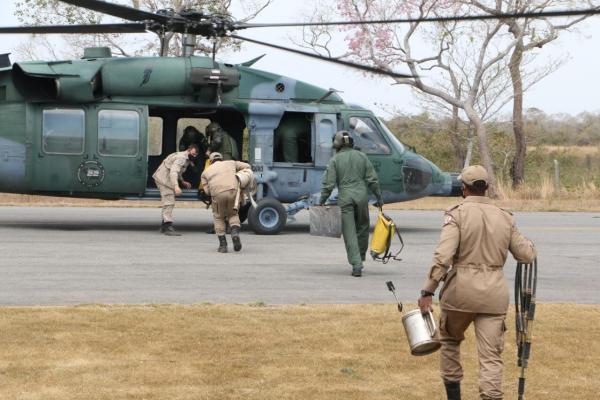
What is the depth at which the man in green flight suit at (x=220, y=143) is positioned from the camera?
19.4m

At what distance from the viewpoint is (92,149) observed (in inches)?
774

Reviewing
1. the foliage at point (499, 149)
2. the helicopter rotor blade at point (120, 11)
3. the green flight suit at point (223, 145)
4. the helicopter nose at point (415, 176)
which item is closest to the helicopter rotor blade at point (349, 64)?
the helicopter rotor blade at point (120, 11)

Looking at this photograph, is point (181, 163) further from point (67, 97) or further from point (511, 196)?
point (511, 196)

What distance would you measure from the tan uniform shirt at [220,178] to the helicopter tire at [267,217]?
317 centimetres

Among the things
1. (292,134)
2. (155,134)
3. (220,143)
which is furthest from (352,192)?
(155,134)

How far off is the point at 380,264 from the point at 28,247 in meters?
5.24

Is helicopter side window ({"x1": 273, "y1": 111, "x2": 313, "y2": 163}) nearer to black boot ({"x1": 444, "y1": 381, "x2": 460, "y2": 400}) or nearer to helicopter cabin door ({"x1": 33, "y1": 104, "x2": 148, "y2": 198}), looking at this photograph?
helicopter cabin door ({"x1": 33, "y1": 104, "x2": 148, "y2": 198})

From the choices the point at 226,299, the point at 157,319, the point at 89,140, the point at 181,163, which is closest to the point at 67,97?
the point at 89,140

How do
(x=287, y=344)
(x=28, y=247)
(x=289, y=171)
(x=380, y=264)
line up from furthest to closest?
(x=289, y=171) → (x=28, y=247) → (x=380, y=264) → (x=287, y=344)

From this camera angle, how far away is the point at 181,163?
1941 centimetres

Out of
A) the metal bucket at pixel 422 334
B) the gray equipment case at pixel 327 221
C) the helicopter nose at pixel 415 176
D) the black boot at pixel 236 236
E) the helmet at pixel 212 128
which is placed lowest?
the black boot at pixel 236 236

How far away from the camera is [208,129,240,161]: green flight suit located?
19.4 meters

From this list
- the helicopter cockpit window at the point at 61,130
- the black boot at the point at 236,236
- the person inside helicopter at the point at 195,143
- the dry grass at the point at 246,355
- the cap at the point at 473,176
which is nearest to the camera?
the cap at the point at 473,176

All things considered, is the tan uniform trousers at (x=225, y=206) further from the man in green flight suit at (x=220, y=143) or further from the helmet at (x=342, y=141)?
the man in green flight suit at (x=220, y=143)
